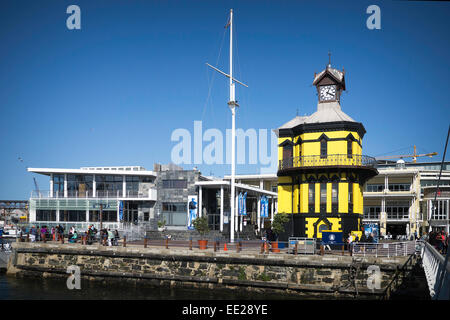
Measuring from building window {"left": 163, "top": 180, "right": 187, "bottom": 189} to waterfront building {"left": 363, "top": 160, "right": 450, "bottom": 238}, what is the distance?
1078 inches

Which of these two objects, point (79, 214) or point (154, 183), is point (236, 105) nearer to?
point (154, 183)

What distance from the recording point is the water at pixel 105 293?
25891mm

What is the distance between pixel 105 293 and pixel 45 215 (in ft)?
92.6

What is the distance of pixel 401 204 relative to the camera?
63.8 metres

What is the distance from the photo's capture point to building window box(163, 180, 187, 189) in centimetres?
4991

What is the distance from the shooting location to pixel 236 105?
3816 centimetres

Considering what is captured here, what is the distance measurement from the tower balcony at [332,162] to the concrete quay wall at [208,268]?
989 centimetres

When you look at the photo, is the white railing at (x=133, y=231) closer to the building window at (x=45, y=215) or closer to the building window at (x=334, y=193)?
the building window at (x=45, y=215)

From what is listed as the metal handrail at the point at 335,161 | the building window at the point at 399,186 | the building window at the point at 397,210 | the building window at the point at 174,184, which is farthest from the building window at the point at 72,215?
the building window at the point at 399,186
